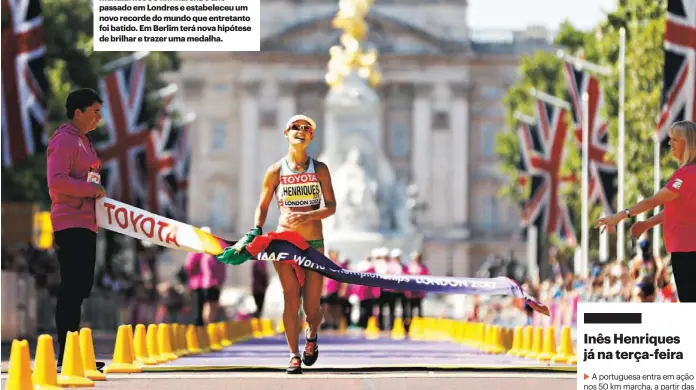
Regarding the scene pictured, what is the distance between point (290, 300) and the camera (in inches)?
692

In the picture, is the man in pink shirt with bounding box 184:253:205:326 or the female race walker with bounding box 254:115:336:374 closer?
the female race walker with bounding box 254:115:336:374

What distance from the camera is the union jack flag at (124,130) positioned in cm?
4819

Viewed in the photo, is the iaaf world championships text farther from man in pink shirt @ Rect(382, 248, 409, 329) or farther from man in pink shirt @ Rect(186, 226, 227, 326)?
man in pink shirt @ Rect(382, 248, 409, 329)

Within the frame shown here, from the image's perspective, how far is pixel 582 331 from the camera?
11.8 m

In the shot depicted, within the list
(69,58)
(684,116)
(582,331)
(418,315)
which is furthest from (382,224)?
(582,331)

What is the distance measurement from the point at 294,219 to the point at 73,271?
1.79 metres

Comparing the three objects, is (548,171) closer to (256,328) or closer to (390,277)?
(256,328)

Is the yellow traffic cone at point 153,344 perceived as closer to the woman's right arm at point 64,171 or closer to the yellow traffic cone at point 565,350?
the yellow traffic cone at point 565,350

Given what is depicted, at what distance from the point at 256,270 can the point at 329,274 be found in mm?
22275

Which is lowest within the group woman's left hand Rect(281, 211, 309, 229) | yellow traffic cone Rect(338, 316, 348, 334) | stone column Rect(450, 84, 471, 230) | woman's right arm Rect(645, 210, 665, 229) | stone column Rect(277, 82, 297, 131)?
woman's right arm Rect(645, 210, 665, 229)

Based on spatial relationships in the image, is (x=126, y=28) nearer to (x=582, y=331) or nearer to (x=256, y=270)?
(x=582, y=331)

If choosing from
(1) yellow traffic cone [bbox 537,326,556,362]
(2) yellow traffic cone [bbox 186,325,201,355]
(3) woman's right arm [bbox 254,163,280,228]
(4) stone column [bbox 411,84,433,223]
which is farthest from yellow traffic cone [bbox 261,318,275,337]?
(4) stone column [bbox 411,84,433,223]

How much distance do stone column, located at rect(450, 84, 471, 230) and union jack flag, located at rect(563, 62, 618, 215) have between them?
9170 centimetres

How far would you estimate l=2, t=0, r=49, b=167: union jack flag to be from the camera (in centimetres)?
3359
